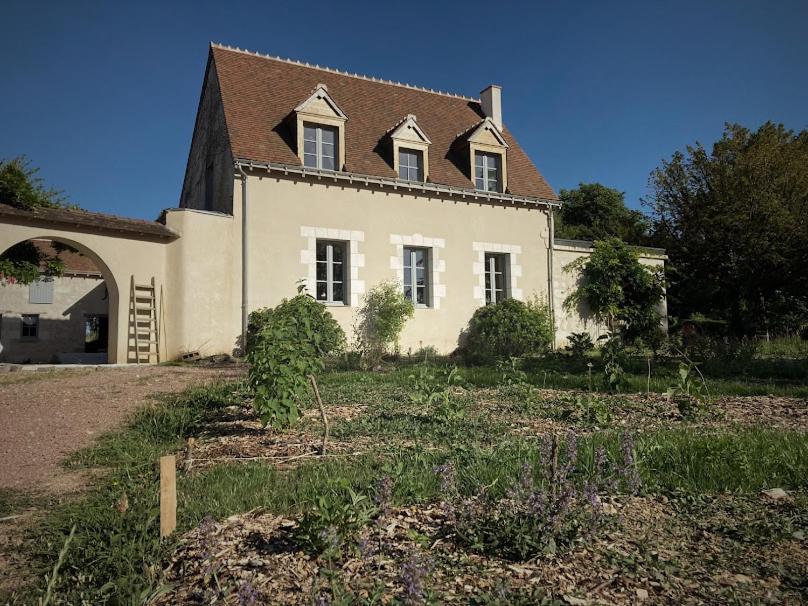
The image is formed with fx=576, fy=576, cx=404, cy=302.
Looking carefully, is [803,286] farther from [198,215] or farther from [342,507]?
[342,507]

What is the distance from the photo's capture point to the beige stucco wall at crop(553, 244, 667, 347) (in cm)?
1505

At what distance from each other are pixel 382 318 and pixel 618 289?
6488mm

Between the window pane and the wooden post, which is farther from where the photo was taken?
the window pane

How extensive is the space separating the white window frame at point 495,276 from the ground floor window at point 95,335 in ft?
59.6

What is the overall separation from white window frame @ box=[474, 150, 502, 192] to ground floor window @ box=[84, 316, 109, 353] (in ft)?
60.5

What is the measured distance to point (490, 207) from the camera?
14.4m

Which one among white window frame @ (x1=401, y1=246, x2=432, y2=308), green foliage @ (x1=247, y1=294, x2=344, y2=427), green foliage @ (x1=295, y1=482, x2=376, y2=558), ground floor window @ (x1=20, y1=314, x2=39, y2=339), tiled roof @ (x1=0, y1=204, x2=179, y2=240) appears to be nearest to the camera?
green foliage @ (x1=295, y1=482, x2=376, y2=558)

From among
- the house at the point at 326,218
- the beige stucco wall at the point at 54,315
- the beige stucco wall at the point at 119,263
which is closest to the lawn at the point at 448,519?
the house at the point at 326,218

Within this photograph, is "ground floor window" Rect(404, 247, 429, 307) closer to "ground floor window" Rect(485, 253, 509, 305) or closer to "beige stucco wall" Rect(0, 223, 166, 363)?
"ground floor window" Rect(485, 253, 509, 305)

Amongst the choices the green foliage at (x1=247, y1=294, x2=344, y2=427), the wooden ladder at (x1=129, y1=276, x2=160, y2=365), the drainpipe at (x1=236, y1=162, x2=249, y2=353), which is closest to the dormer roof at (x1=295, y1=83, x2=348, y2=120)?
the drainpipe at (x1=236, y1=162, x2=249, y2=353)

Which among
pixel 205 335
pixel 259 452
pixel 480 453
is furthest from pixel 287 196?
pixel 480 453

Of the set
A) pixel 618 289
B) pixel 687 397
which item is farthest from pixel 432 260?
pixel 687 397

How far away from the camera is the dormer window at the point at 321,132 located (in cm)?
1234

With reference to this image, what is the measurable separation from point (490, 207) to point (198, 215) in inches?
272
